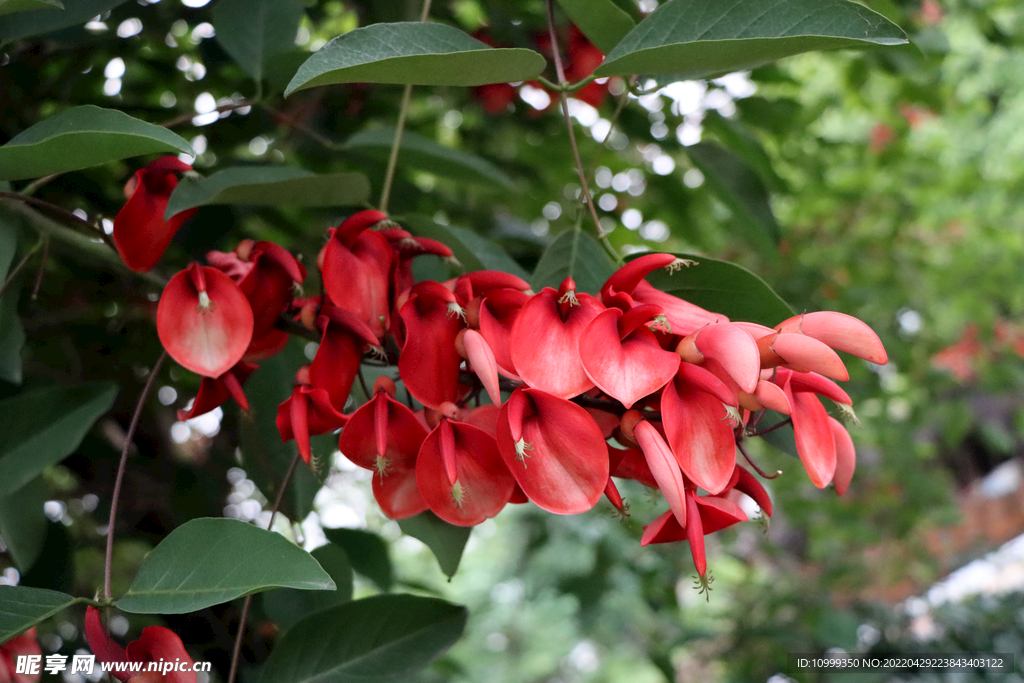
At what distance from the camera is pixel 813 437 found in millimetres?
352

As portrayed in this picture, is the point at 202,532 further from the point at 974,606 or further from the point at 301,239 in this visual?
the point at 974,606

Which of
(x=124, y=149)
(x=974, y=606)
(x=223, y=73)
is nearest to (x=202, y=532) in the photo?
(x=124, y=149)

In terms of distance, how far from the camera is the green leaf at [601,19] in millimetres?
429

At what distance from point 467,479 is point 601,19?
29cm

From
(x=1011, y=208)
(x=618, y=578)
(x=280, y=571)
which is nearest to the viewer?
(x=280, y=571)

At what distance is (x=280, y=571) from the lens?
33cm

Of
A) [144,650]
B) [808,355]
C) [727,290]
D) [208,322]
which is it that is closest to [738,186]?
[727,290]

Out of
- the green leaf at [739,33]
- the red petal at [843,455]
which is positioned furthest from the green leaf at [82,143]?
the red petal at [843,455]

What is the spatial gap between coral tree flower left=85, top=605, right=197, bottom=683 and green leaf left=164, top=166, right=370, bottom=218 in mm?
228

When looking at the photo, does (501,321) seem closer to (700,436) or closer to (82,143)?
(700,436)

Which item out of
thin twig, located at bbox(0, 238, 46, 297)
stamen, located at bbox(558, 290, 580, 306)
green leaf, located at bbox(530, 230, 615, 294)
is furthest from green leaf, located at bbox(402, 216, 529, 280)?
thin twig, located at bbox(0, 238, 46, 297)

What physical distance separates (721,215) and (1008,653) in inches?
40.2

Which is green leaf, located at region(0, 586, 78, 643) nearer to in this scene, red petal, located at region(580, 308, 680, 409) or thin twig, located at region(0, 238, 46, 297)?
thin twig, located at region(0, 238, 46, 297)

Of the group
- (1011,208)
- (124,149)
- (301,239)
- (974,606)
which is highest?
(124,149)
